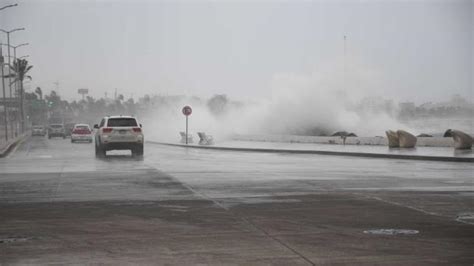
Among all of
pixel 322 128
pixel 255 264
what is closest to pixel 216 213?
pixel 255 264

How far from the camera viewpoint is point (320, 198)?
14.2m

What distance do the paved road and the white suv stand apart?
11950 mm

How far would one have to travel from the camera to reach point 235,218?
11.2 m

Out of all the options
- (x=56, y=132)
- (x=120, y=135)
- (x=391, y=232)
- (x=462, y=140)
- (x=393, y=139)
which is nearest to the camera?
(x=391, y=232)

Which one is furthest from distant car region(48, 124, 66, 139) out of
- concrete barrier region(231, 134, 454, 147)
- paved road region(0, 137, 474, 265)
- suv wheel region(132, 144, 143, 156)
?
paved road region(0, 137, 474, 265)

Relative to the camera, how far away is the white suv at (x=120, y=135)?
107 feet

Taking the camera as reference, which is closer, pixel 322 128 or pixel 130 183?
pixel 130 183

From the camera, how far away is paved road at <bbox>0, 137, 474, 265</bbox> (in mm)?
8203

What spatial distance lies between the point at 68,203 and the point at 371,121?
70508 millimetres

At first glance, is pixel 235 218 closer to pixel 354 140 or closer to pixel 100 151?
pixel 100 151

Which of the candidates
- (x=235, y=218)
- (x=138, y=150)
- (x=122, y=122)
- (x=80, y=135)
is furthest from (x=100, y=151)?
(x=80, y=135)

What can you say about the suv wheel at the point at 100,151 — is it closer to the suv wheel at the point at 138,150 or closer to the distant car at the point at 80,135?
the suv wheel at the point at 138,150

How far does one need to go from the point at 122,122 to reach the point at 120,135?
964 millimetres

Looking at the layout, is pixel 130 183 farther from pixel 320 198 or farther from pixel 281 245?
pixel 281 245
